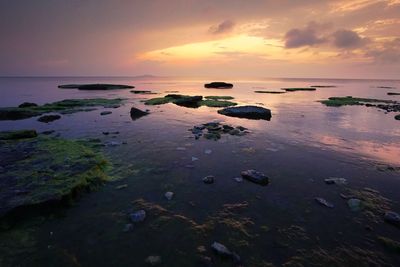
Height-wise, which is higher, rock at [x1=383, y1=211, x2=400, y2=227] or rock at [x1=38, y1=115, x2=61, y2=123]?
rock at [x1=383, y1=211, x2=400, y2=227]

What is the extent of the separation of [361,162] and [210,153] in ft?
27.4

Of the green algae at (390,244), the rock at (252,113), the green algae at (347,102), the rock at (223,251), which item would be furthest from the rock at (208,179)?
the green algae at (347,102)

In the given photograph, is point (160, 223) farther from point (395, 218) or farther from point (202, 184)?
point (395, 218)

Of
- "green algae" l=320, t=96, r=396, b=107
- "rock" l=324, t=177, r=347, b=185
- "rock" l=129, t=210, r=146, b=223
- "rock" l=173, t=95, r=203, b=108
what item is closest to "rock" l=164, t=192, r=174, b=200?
"rock" l=129, t=210, r=146, b=223

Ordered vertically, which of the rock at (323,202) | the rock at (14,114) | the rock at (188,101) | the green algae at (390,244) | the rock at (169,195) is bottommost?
the rock at (14,114)

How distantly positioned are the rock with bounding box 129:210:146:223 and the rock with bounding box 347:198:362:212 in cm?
706

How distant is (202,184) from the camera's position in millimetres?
10281

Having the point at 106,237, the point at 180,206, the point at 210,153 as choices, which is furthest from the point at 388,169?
the point at 106,237

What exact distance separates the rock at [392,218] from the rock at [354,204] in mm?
770

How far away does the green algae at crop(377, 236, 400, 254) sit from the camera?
643 centimetres

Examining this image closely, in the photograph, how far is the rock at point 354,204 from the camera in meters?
8.44

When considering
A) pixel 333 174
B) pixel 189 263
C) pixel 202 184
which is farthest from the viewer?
pixel 333 174

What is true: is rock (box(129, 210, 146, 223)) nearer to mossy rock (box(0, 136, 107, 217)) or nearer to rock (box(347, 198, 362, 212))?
mossy rock (box(0, 136, 107, 217))

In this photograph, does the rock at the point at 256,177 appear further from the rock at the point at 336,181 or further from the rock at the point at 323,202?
the rock at the point at 336,181
